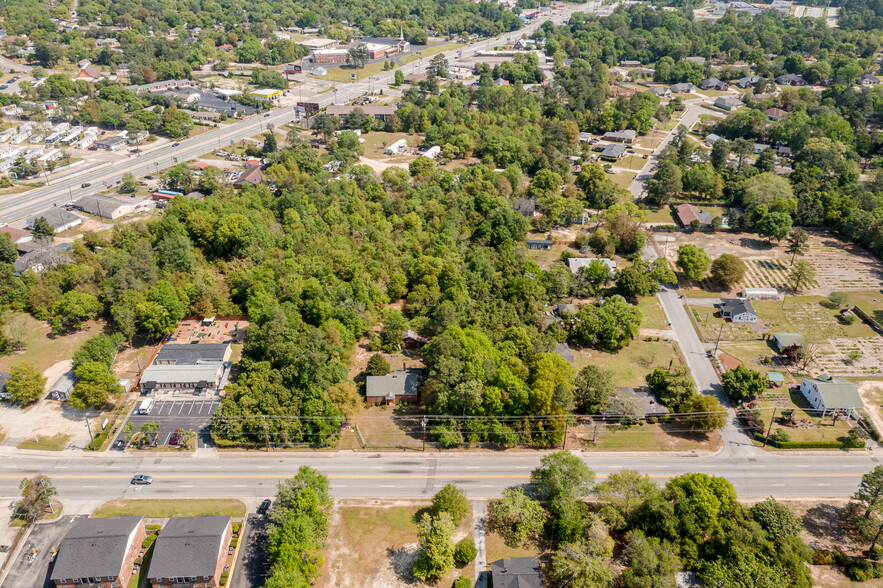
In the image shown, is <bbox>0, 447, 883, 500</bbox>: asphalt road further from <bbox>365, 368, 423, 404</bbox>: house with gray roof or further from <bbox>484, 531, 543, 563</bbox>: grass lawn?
<bbox>365, 368, 423, 404</bbox>: house with gray roof

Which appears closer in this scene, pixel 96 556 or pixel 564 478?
pixel 96 556

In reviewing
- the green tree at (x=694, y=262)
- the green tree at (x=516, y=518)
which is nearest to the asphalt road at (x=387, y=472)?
the green tree at (x=516, y=518)

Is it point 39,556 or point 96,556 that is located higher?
point 96,556

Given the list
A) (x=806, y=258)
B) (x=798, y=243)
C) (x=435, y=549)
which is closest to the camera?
(x=435, y=549)

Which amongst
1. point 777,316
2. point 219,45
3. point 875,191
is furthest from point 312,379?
point 219,45

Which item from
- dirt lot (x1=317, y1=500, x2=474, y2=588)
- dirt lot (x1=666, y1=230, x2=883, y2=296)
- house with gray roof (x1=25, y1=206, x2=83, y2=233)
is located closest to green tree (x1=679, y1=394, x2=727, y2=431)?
dirt lot (x1=317, y1=500, x2=474, y2=588)

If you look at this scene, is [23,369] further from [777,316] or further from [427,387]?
[777,316]

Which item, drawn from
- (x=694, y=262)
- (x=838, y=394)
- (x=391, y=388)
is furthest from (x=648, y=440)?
(x=694, y=262)

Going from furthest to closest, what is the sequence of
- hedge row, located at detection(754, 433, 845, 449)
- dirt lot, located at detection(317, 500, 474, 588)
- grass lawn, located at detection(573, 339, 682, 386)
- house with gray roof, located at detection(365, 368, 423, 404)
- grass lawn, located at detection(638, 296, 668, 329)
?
grass lawn, located at detection(638, 296, 668, 329), grass lawn, located at detection(573, 339, 682, 386), house with gray roof, located at detection(365, 368, 423, 404), hedge row, located at detection(754, 433, 845, 449), dirt lot, located at detection(317, 500, 474, 588)

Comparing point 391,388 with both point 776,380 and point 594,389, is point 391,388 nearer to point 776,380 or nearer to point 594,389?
point 594,389
